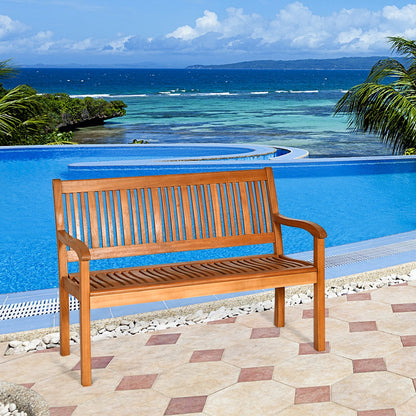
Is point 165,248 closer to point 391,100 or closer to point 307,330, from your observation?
point 307,330

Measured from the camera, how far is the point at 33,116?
39.5 feet

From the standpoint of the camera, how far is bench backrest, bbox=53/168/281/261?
133 inches

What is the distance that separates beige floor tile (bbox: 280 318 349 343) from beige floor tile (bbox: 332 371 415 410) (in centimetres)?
53

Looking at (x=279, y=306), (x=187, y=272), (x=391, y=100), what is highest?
(x=391, y=100)

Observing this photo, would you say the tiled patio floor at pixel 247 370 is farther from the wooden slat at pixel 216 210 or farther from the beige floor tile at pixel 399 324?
the wooden slat at pixel 216 210

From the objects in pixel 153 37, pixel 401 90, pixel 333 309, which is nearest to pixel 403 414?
pixel 333 309

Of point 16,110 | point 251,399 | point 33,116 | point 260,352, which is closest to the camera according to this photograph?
point 251,399

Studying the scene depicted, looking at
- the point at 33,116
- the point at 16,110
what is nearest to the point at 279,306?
the point at 16,110

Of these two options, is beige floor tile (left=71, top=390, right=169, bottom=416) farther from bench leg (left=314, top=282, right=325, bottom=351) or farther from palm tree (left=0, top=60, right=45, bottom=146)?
palm tree (left=0, top=60, right=45, bottom=146)

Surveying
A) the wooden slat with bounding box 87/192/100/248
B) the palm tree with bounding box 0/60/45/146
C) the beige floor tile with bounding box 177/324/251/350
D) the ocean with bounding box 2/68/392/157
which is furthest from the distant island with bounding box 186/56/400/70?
the wooden slat with bounding box 87/192/100/248

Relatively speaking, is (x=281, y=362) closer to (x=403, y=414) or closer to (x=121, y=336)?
(x=403, y=414)

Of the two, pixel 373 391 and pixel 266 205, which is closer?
pixel 373 391

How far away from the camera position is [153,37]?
87312 millimetres

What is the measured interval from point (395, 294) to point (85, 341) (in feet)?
7.07
